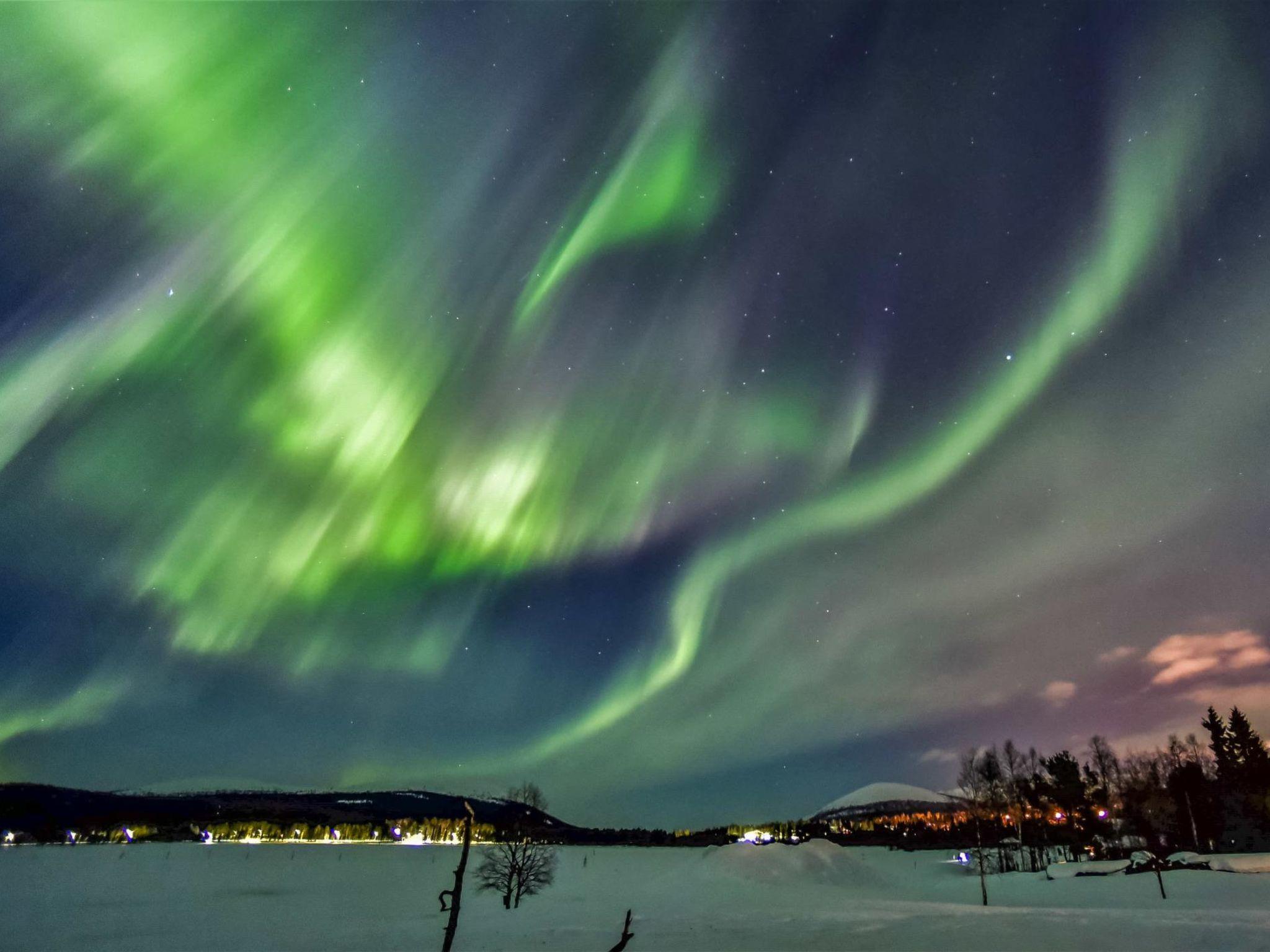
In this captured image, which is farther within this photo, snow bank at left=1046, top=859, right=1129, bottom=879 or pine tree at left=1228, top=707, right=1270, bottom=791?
pine tree at left=1228, top=707, right=1270, bottom=791

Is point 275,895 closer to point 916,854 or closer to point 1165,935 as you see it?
point 1165,935

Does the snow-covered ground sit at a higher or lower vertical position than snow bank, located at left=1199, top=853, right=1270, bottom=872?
lower

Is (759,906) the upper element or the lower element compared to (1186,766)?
lower

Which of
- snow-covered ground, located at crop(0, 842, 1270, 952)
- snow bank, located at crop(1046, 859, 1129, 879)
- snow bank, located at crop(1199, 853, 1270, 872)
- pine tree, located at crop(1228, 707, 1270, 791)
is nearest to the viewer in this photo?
snow-covered ground, located at crop(0, 842, 1270, 952)

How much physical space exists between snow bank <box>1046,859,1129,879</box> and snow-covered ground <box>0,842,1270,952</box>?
210cm

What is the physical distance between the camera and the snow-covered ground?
37.1 meters

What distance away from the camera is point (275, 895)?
84062 millimetres

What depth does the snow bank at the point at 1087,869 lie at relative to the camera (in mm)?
65562

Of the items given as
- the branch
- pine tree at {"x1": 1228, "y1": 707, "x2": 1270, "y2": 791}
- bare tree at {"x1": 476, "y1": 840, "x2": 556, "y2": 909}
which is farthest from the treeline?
the branch

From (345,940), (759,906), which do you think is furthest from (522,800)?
(345,940)

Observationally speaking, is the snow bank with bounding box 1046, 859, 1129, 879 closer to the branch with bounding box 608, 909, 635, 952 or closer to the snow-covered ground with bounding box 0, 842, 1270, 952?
the snow-covered ground with bounding box 0, 842, 1270, 952

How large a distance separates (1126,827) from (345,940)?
95.7 metres

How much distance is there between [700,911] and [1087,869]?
37.0m

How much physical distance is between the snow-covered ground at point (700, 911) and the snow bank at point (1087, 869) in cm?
210
